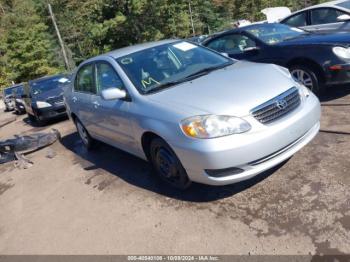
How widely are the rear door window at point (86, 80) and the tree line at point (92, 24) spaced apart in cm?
3504

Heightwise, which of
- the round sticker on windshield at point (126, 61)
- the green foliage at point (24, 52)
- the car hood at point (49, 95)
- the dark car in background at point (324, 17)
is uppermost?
the round sticker on windshield at point (126, 61)

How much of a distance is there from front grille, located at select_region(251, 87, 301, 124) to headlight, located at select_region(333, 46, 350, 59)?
2292 mm

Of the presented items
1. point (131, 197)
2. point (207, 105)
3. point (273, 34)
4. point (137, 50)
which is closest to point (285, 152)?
point (207, 105)

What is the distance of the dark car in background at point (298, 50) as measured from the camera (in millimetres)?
5867

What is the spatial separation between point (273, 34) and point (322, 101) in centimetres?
165

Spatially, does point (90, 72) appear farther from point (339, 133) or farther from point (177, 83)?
point (339, 133)

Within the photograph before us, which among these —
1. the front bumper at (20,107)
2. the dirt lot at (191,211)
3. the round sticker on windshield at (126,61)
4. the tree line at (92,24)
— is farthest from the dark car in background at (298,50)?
the tree line at (92,24)

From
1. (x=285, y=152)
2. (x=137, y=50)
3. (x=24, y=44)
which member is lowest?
(x=24, y=44)

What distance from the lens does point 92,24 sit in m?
41.0

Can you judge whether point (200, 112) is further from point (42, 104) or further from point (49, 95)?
point (49, 95)

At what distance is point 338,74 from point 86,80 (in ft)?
12.5

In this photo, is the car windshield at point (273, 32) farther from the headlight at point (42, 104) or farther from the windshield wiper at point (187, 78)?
the headlight at point (42, 104)

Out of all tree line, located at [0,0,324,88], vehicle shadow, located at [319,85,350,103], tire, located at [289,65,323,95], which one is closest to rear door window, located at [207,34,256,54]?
tire, located at [289,65,323,95]

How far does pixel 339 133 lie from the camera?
498cm
